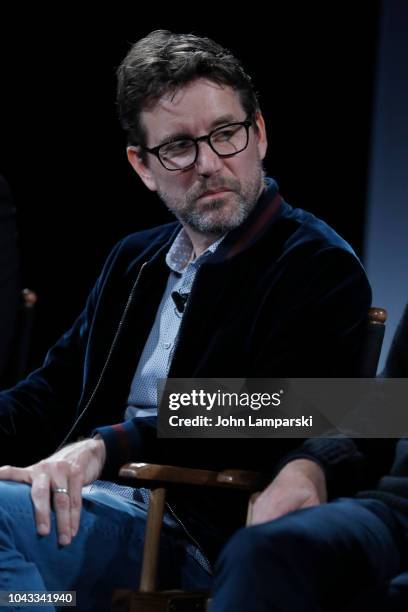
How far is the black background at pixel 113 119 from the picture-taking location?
3320 mm

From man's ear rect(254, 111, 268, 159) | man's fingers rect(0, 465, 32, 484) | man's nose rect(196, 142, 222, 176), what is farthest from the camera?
man's ear rect(254, 111, 268, 159)

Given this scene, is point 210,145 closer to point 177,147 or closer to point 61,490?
point 177,147

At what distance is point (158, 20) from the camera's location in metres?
3.50

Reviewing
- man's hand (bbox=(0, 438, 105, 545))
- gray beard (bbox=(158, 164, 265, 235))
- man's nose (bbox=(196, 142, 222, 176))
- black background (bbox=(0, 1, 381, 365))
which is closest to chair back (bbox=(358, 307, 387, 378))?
gray beard (bbox=(158, 164, 265, 235))

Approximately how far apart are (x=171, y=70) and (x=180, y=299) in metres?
0.58

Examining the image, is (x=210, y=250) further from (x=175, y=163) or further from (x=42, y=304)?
(x=42, y=304)

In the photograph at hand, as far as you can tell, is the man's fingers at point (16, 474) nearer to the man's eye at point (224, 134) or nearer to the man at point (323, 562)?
the man at point (323, 562)

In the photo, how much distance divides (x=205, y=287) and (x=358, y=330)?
1.25 feet

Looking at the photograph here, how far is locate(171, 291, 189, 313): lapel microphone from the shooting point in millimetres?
2396

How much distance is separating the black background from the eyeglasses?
98 cm

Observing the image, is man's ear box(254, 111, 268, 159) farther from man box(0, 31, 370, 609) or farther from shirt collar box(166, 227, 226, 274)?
shirt collar box(166, 227, 226, 274)

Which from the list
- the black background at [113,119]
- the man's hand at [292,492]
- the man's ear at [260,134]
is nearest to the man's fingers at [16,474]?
the man's hand at [292,492]

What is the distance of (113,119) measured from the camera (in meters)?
3.60

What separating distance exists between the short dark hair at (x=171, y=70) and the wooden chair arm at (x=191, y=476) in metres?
0.94
